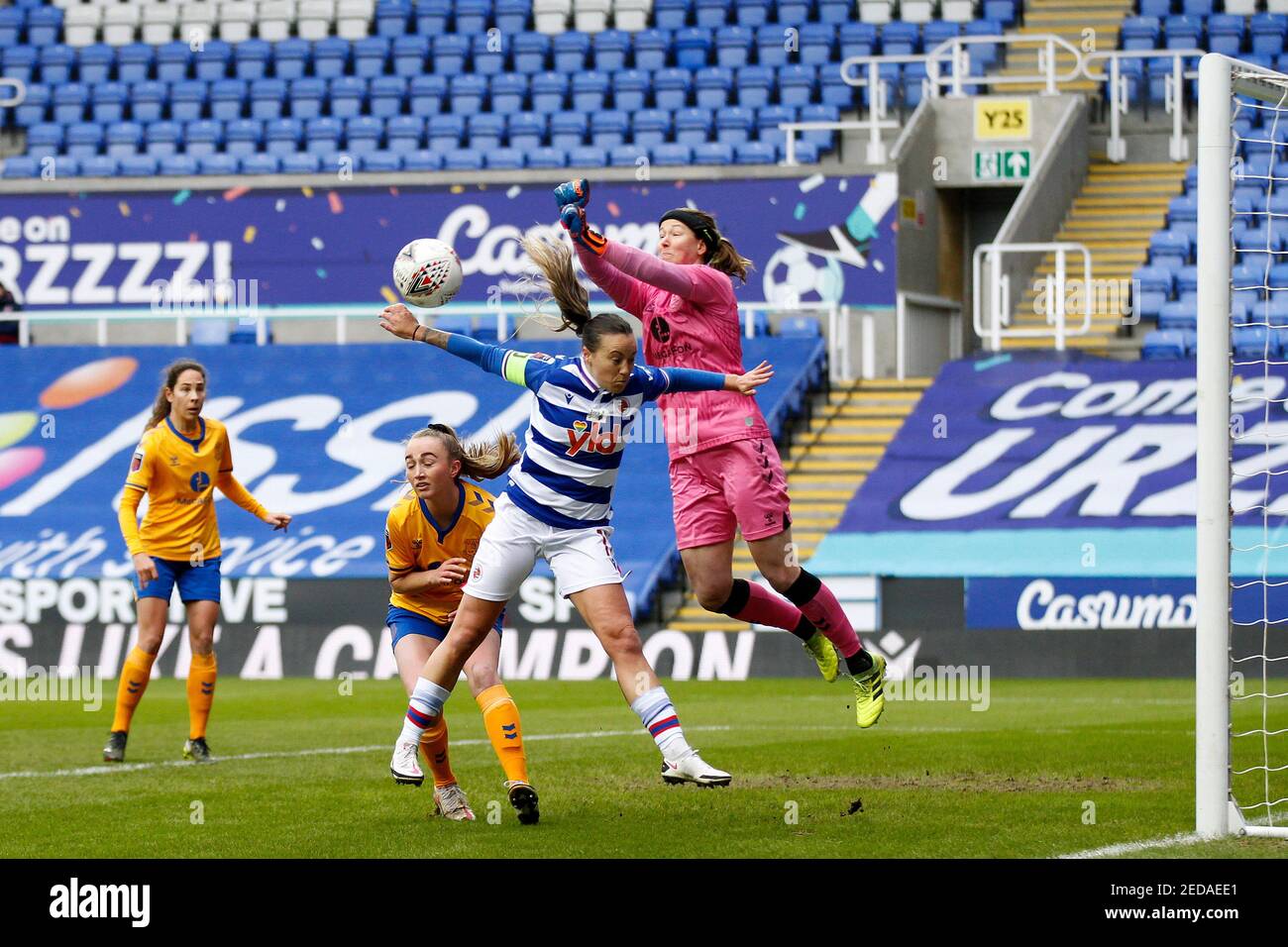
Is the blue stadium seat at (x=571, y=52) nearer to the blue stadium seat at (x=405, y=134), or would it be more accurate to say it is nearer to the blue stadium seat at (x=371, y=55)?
the blue stadium seat at (x=405, y=134)

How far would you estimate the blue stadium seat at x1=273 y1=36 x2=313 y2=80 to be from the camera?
2919 cm

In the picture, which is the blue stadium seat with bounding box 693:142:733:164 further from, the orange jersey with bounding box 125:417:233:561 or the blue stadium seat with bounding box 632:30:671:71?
the orange jersey with bounding box 125:417:233:561

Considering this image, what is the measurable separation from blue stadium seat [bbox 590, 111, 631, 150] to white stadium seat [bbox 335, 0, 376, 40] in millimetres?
5184

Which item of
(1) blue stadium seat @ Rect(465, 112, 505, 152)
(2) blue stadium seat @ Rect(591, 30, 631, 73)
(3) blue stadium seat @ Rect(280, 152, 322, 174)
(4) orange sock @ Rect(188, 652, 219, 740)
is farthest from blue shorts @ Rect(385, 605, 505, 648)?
(2) blue stadium seat @ Rect(591, 30, 631, 73)

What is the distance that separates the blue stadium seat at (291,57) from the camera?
95.8ft

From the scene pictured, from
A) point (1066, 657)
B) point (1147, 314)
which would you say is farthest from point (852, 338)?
point (1066, 657)

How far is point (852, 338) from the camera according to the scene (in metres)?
23.3

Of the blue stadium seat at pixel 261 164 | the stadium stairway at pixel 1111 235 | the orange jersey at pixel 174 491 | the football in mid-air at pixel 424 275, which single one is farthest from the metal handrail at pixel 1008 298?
the football in mid-air at pixel 424 275

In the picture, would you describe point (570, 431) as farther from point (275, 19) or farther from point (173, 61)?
point (275, 19)

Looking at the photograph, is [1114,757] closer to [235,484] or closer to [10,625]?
[235,484]

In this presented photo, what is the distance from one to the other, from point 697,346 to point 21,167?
790 inches

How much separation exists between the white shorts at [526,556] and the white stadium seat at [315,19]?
2283cm

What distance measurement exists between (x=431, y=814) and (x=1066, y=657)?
9.83 metres

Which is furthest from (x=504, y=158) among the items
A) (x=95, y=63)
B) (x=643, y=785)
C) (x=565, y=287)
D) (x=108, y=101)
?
(x=565, y=287)
